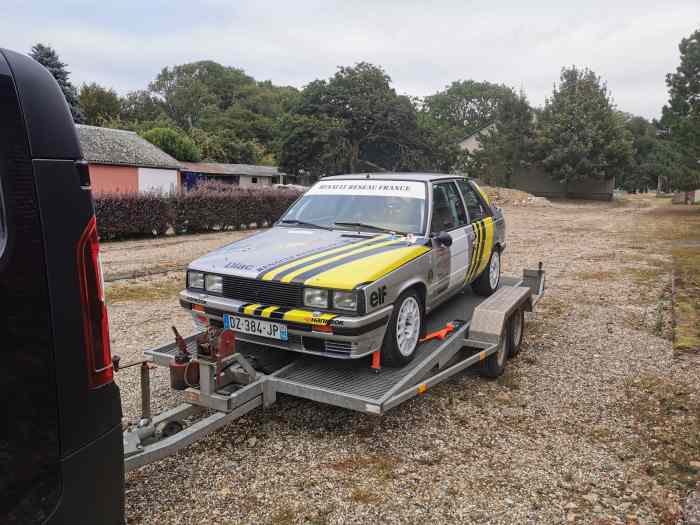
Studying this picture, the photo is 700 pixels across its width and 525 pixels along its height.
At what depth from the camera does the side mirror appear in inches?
191

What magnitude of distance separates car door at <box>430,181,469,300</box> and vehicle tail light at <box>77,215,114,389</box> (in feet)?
10.8

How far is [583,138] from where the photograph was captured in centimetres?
3775

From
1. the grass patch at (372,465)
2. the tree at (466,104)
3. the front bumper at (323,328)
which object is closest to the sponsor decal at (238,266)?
the front bumper at (323,328)

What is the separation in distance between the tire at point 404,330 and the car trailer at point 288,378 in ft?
0.30

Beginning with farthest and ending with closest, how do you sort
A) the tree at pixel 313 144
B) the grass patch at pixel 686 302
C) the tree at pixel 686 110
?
the tree at pixel 313 144, the tree at pixel 686 110, the grass patch at pixel 686 302

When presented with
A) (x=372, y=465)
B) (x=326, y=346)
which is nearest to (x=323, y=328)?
(x=326, y=346)

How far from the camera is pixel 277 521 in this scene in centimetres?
304

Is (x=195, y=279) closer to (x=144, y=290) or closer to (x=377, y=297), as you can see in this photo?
(x=377, y=297)

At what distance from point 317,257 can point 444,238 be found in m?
1.33

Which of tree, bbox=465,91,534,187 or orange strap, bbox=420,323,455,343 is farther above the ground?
tree, bbox=465,91,534,187

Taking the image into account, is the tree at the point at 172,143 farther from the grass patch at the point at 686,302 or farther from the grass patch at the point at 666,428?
the grass patch at the point at 666,428

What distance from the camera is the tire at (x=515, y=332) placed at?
5.57m

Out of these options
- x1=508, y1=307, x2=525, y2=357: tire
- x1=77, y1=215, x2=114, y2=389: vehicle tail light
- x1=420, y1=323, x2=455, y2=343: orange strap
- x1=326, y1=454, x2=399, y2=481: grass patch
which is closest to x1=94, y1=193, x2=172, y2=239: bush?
x1=508, y1=307, x2=525, y2=357: tire

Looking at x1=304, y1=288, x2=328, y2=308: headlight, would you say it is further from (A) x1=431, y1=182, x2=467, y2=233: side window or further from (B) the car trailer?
(A) x1=431, y1=182, x2=467, y2=233: side window
